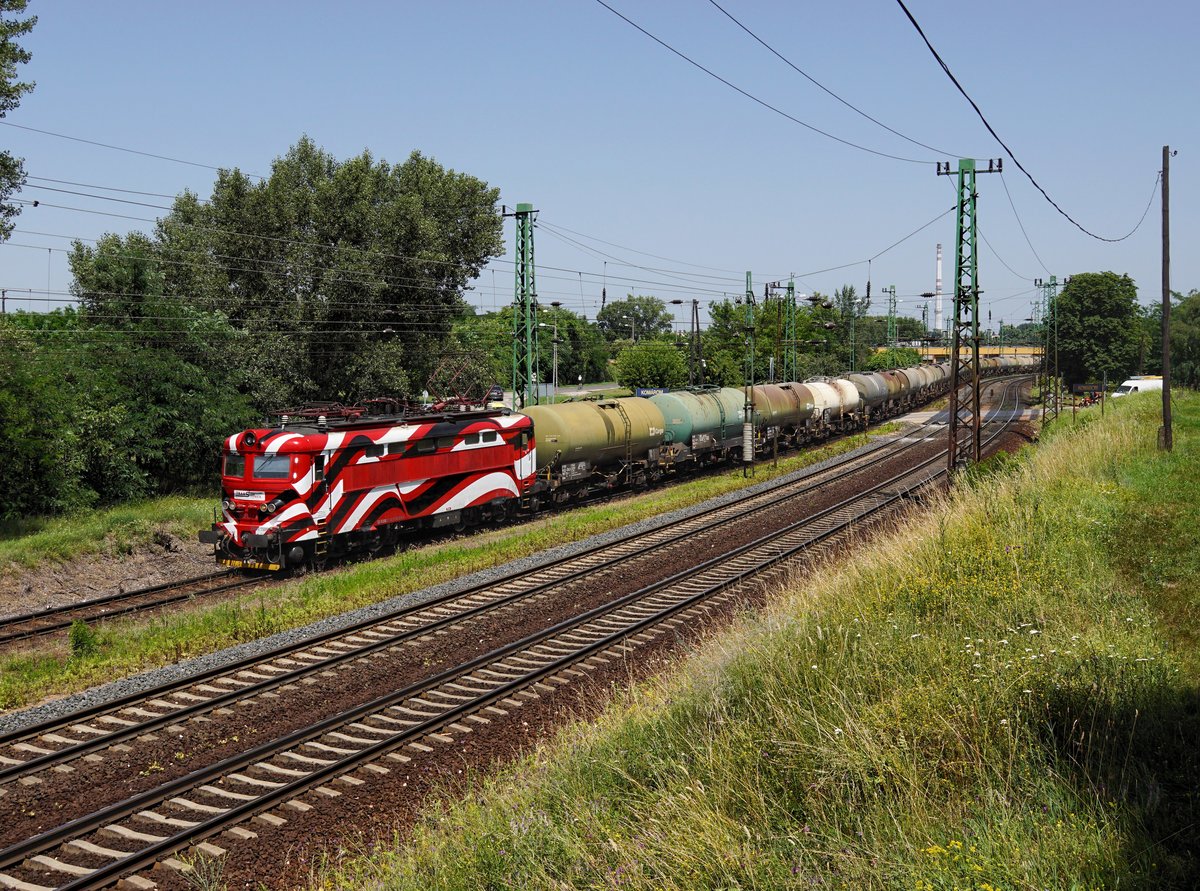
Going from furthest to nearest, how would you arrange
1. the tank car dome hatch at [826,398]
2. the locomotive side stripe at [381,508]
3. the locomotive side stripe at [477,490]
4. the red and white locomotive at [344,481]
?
the tank car dome hatch at [826,398] < the locomotive side stripe at [477,490] < the locomotive side stripe at [381,508] < the red and white locomotive at [344,481]

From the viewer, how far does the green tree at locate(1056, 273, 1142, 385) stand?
3194 inches

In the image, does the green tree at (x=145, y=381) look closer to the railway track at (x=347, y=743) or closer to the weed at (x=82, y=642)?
the weed at (x=82, y=642)

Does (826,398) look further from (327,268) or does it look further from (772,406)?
(327,268)

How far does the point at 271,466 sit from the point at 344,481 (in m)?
1.64

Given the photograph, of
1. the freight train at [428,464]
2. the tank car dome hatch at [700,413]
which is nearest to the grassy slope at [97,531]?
the freight train at [428,464]

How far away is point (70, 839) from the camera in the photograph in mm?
8555

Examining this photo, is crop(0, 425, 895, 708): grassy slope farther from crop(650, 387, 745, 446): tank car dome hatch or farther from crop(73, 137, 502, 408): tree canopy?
crop(73, 137, 502, 408): tree canopy

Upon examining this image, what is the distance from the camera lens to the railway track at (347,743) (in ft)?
27.3

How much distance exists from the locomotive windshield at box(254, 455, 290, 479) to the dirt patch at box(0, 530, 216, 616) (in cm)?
537

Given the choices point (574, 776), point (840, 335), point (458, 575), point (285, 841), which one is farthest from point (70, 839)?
point (840, 335)

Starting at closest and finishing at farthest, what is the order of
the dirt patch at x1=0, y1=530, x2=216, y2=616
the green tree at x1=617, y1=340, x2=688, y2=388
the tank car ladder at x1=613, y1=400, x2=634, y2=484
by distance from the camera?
the dirt patch at x1=0, y1=530, x2=216, y2=616
the tank car ladder at x1=613, y1=400, x2=634, y2=484
the green tree at x1=617, y1=340, x2=688, y2=388

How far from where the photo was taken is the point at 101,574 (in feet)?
76.5

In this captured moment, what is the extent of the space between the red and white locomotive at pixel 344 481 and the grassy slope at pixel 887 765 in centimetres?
1195

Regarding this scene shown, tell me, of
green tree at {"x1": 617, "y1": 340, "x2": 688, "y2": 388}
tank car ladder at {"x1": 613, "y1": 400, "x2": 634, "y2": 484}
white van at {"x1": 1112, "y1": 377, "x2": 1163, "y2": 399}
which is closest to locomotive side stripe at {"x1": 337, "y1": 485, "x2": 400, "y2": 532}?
tank car ladder at {"x1": 613, "y1": 400, "x2": 634, "y2": 484}
